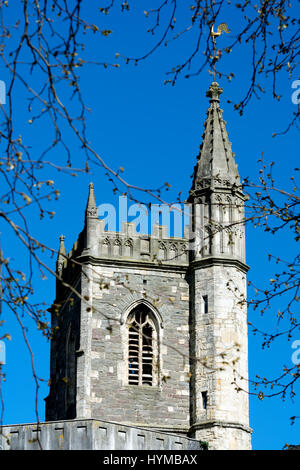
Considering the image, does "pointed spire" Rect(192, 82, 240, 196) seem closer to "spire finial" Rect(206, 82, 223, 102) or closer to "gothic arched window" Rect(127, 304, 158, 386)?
"spire finial" Rect(206, 82, 223, 102)

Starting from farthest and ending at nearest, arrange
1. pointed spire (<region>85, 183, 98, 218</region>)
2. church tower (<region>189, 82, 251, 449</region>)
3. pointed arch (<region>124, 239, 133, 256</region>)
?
pointed spire (<region>85, 183, 98, 218</region>), pointed arch (<region>124, 239, 133, 256</region>), church tower (<region>189, 82, 251, 449</region>)

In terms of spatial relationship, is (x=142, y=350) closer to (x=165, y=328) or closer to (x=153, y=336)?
(x=153, y=336)

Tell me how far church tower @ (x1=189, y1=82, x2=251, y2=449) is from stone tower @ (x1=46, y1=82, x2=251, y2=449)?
0.03 m

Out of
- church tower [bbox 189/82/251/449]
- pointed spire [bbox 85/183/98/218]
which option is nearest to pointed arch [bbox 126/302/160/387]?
church tower [bbox 189/82/251/449]

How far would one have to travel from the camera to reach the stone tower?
33.5 metres

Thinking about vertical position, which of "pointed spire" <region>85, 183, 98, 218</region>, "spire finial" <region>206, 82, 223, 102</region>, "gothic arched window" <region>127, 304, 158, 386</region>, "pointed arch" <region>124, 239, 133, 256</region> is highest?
"spire finial" <region>206, 82, 223, 102</region>

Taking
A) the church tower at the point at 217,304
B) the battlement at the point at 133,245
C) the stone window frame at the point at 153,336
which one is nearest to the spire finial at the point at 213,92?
the church tower at the point at 217,304

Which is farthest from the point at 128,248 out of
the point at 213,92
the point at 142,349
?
the point at 213,92

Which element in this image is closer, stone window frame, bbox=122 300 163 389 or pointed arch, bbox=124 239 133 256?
stone window frame, bbox=122 300 163 389

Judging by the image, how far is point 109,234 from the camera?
118 feet

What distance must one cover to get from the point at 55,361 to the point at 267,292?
969 inches

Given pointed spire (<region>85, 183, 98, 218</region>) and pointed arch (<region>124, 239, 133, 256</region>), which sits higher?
pointed spire (<region>85, 183, 98, 218</region>)
